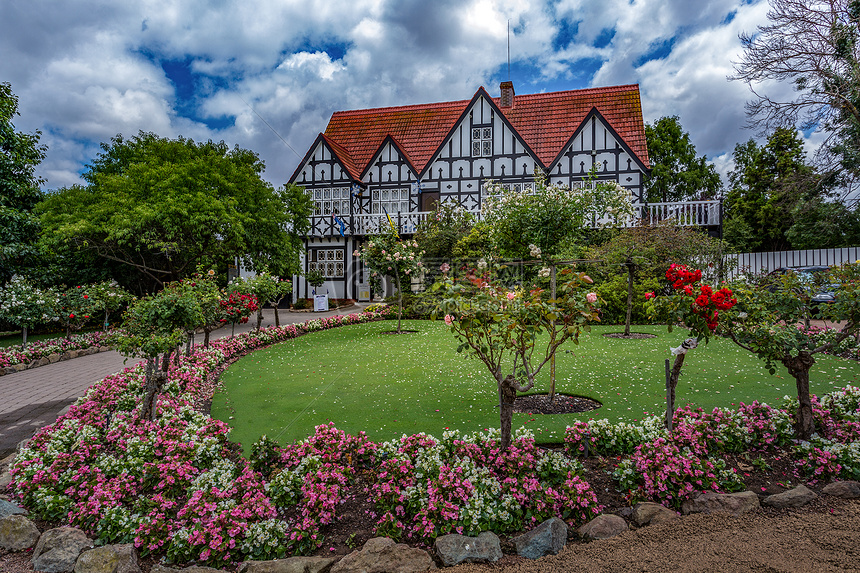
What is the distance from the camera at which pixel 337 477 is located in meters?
3.39

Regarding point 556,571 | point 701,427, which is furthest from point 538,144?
point 556,571

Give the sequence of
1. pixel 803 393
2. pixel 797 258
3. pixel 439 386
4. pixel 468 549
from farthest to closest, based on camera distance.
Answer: pixel 797 258 < pixel 439 386 < pixel 803 393 < pixel 468 549

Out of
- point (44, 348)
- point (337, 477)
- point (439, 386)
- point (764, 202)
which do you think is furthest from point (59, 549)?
point (764, 202)

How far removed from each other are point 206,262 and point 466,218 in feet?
28.8

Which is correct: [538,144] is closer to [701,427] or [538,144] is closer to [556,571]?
[701,427]

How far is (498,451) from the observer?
369 centimetres

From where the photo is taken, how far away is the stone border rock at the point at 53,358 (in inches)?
342

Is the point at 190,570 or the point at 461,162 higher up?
the point at 461,162

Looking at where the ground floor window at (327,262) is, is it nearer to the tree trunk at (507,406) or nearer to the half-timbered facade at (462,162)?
the half-timbered facade at (462,162)

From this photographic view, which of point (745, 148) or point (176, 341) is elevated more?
point (745, 148)

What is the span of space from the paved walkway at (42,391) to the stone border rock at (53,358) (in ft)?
0.50

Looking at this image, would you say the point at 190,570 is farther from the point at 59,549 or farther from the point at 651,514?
the point at 651,514

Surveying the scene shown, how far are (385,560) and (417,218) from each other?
59.4 ft

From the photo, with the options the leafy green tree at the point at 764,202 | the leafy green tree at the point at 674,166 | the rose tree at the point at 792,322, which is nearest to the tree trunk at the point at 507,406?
the rose tree at the point at 792,322
